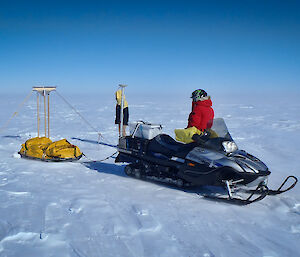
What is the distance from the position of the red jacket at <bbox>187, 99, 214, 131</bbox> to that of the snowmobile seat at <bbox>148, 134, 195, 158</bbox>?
38 cm

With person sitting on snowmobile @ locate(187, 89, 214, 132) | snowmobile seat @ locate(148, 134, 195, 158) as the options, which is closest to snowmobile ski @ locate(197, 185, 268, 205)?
snowmobile seat @ locate(148, 134, 195, 158)

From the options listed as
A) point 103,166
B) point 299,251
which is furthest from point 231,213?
point 103,166

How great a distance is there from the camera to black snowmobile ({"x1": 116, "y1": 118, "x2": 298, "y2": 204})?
3916 mm

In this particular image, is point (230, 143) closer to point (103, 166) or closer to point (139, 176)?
point (139, 176)

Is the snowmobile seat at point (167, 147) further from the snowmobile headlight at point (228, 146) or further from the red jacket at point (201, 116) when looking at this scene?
the snowmobile headlight at point (228, 146)

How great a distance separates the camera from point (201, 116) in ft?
15.0

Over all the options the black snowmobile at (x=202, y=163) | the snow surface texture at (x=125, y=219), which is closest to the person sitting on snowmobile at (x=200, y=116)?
the black snowmobile at (x=202, y=163)

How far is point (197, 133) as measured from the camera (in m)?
4.46

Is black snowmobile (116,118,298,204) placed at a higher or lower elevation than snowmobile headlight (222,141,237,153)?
lower

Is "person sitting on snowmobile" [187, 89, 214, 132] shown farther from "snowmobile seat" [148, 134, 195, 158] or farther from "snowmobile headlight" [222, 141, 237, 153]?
"snowmobile headlight" [222, 141, 237, 153]

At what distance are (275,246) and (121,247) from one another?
1687 millimetres

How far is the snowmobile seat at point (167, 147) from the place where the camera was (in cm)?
452

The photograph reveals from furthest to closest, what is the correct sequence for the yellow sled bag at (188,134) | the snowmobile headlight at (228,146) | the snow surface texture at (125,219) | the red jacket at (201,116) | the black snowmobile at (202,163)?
the red jacket at (201,116) → the yellow sled bag at (188,134) → the snowmobile headlight at (228,146) → the black snowmobile at (202,163) → the snow surface texture at (125,219)

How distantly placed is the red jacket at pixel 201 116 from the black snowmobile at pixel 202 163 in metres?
0.13
